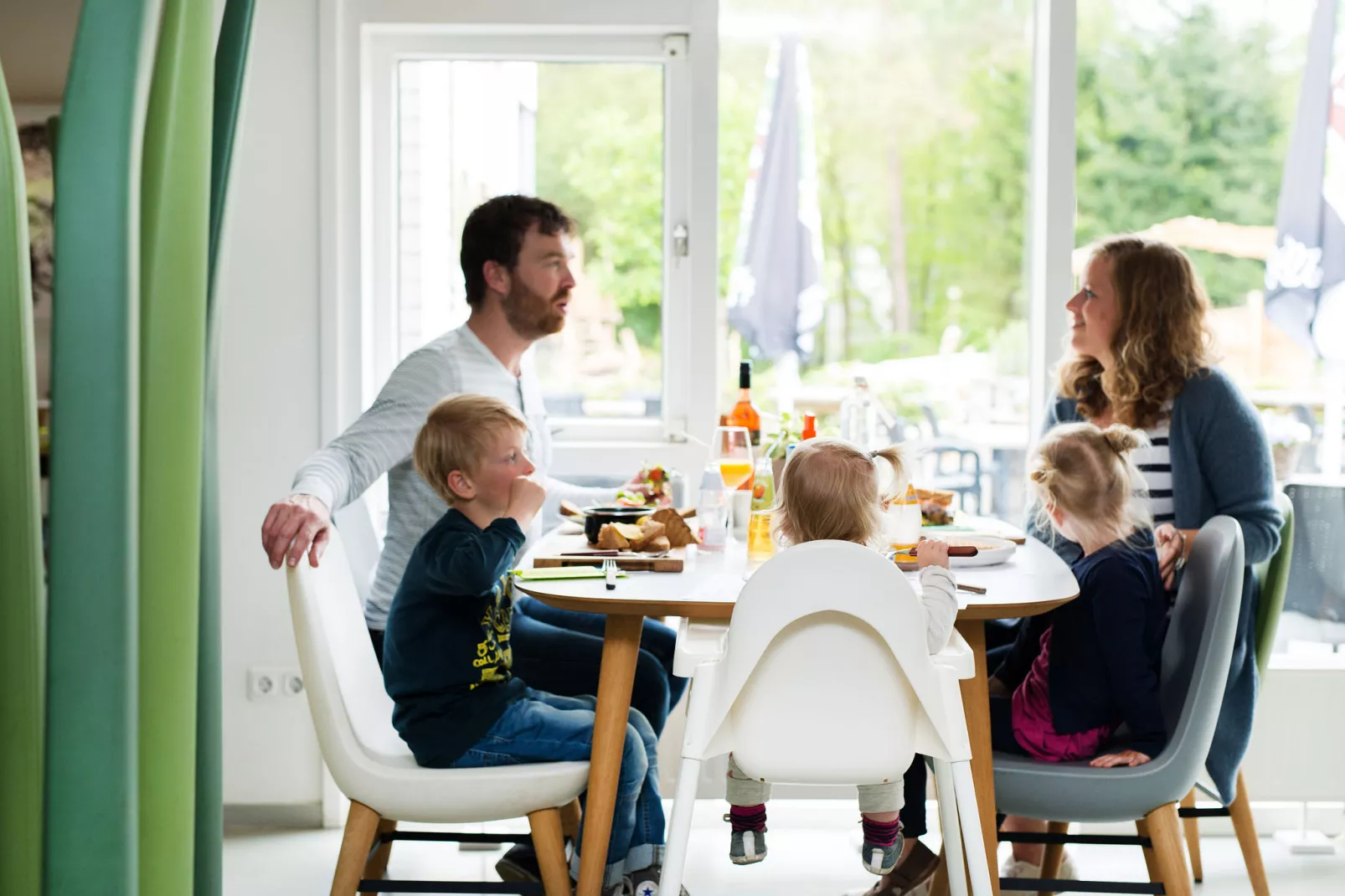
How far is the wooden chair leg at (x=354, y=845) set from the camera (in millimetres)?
1953

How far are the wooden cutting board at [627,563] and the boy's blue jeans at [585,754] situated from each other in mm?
234

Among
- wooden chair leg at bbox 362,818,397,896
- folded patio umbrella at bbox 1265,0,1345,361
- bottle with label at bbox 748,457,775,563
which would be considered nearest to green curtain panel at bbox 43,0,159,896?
bottle with label at bbox 748,457,775,563

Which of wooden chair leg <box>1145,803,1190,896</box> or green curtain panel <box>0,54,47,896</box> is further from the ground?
green curtain panel <box>0,54,47,896</box>

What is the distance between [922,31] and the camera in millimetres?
3963

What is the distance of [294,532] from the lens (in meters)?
1.91

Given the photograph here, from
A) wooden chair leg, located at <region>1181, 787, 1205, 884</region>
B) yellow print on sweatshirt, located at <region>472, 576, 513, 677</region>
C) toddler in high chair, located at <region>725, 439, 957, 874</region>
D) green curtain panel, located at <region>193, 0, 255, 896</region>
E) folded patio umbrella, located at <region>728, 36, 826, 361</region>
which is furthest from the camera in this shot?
folded patio umbrella, located at <region>728, 36, 826, 361</region>

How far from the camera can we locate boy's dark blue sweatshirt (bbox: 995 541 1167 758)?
6.52 ft

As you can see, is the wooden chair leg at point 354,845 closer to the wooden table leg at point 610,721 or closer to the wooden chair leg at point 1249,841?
the wooden table leg at point 610,721

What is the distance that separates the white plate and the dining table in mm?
14

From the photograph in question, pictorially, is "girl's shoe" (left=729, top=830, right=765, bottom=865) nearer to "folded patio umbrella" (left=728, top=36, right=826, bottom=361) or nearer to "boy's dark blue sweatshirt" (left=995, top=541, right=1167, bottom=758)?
"boy's dark blue sweatshirt" (left=995, top=541, right=1167, bottom=758)

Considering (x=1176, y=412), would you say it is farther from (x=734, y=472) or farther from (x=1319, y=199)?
(x=1319, y=199)

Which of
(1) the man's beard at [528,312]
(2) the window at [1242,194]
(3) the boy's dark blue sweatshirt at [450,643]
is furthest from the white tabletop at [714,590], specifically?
(2) the window at [1242,194]

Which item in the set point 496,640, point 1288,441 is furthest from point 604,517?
point 1288,441

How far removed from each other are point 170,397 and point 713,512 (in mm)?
1647
